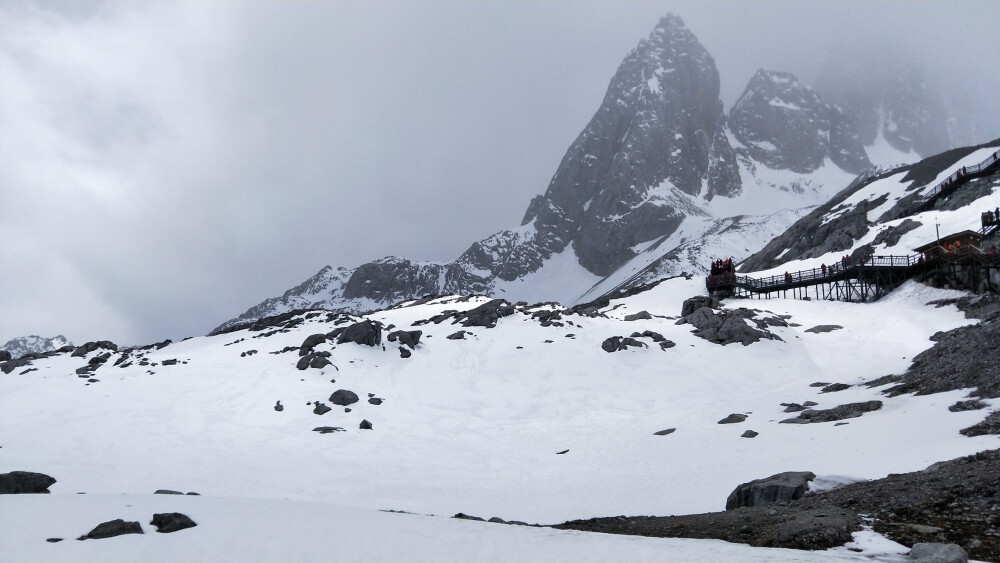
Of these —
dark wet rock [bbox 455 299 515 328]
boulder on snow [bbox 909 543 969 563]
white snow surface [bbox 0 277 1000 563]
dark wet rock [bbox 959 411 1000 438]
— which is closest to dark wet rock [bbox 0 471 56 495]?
white snow surface [bbox 0 277 1000 563]

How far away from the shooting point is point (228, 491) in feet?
64.4

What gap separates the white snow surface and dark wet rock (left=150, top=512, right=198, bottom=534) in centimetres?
31

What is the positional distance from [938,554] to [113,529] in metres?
13.3

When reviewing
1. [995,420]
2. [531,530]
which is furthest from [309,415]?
[995,420]

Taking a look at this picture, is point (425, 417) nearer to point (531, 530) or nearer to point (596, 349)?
point (596, 349)

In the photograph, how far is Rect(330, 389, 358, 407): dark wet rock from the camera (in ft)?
98.6

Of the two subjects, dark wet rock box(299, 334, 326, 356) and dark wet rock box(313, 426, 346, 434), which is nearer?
dark wet rock box(313, 426, 346, 434)

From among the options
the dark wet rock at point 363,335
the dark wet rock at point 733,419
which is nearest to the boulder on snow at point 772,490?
the dark wet rock at point 733,419

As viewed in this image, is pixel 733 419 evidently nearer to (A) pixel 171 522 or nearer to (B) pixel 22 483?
(A) pixel 171 522

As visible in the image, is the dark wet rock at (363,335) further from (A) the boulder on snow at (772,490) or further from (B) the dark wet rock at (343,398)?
(A) the boulder on snow at (772,490)

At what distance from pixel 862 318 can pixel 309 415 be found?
146 feet

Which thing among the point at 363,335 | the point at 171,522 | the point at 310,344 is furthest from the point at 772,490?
the point at 310,344

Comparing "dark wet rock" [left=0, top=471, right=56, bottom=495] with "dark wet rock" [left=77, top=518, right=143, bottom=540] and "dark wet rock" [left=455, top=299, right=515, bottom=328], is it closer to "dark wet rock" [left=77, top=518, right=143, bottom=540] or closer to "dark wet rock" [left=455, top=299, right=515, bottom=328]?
"dark wet rock" [left=77, top=518, right=143, bottom=540]

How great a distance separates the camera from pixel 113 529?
9.35 metres
